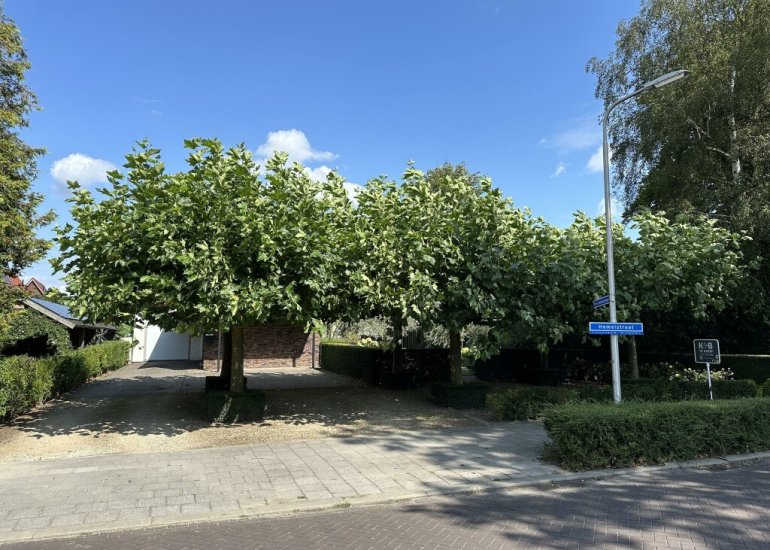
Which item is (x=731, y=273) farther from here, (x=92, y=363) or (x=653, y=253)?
(x=92, y=363)

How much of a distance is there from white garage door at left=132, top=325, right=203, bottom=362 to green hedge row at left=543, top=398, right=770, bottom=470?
28.3m

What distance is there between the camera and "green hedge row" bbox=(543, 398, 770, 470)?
7418mm

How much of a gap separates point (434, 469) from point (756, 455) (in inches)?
206

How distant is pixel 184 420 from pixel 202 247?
468 cm

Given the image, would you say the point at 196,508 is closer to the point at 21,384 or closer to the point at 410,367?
the point at 21,384

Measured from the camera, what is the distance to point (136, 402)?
1402 cm

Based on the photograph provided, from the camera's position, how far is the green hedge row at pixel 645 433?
24.3ft

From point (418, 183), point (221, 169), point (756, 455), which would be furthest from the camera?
point (418, 183)

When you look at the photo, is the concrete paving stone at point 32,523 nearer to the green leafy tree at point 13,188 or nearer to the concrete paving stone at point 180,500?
the concrete paving stone at point 180,500

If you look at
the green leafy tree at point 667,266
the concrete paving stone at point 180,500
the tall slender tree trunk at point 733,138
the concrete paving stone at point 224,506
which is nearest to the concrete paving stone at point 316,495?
the concrete paving stone at point 224,506

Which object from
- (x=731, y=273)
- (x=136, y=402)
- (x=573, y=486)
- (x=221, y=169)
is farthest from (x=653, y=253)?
(x=136, y=402)

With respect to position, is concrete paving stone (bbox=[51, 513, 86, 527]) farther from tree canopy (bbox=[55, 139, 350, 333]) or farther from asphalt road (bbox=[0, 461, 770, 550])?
tree canopy (bbox=[55, 139, 350, 333])

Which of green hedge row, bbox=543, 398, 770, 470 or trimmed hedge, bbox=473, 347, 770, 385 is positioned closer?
green hedge row, bbox=543, 398, 770, 470

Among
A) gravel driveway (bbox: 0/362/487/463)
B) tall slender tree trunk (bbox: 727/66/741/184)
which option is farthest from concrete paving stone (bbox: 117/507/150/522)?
tall slender tree trunk (bbox: 727/66/741/184)
